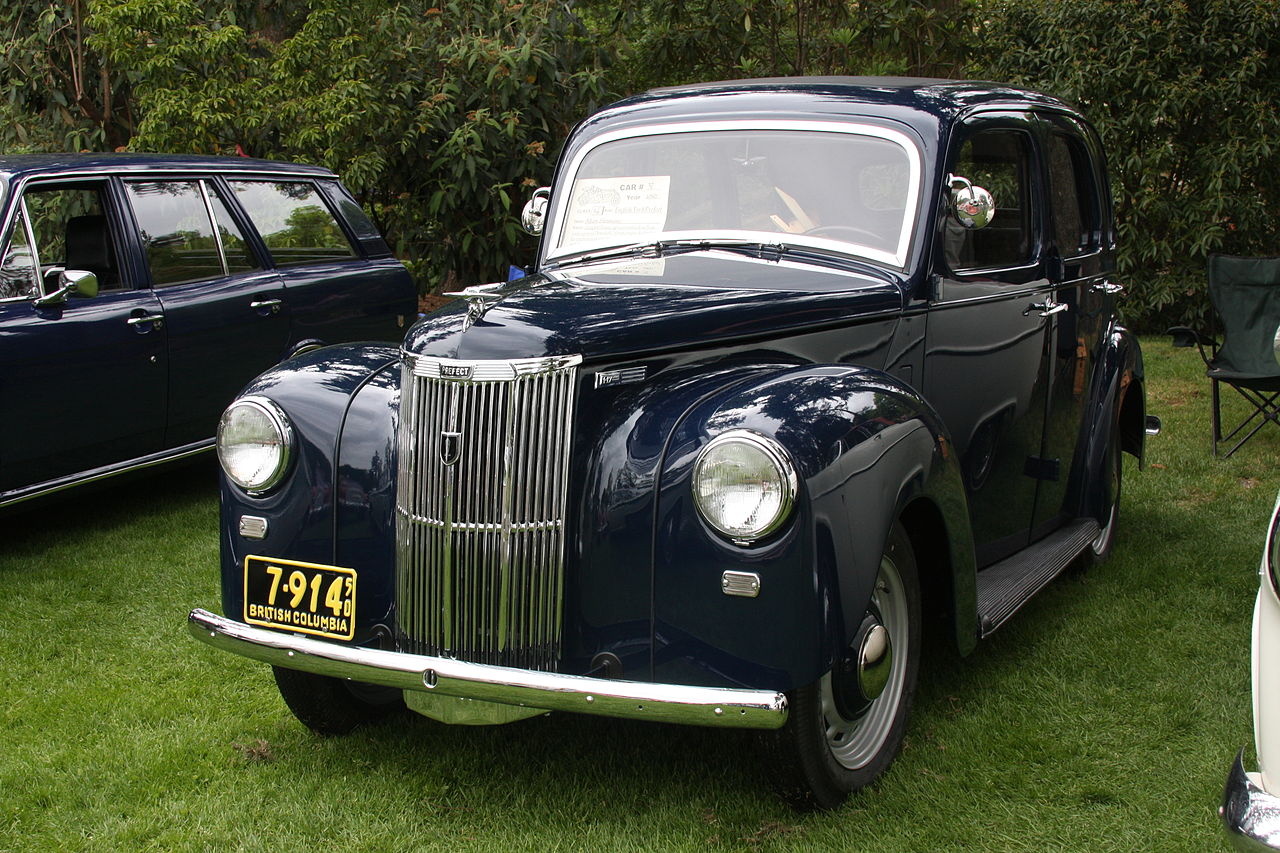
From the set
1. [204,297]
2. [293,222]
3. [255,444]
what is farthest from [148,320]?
[255,444]

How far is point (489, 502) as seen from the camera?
9.68 feet

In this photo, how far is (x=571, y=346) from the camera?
295 cm

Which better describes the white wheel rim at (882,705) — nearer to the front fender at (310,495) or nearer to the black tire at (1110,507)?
the front fender at (310,495)

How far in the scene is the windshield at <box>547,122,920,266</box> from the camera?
12.8ft

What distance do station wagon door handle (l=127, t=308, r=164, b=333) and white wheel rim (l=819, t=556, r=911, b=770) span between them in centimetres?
391

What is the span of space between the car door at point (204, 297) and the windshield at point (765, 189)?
99.4 inches

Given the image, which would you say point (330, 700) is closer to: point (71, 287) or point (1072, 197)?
point (71, 287)

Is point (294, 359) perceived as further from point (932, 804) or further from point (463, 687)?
point (932, 804)

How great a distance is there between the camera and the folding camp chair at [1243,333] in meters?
6.77

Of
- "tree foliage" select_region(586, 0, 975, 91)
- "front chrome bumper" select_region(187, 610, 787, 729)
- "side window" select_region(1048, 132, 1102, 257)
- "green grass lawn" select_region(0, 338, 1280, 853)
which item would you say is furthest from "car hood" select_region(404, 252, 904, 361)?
"tree foliage" select_region(586, 0, 975, 91)

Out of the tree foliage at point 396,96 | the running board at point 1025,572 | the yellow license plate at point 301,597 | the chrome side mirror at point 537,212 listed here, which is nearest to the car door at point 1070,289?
the running board at point 1025,572

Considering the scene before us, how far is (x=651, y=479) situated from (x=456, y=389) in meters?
0.52

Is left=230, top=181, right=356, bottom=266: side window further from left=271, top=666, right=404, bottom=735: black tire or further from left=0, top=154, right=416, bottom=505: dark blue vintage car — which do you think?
left=271, top=666, right=404, bottom=735: black tire

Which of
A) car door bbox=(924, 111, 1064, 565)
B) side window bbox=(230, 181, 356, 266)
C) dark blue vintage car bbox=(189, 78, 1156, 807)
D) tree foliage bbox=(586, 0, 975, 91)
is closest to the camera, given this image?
dark blue vintage car bbox=(189, 78, 1156, 807)
